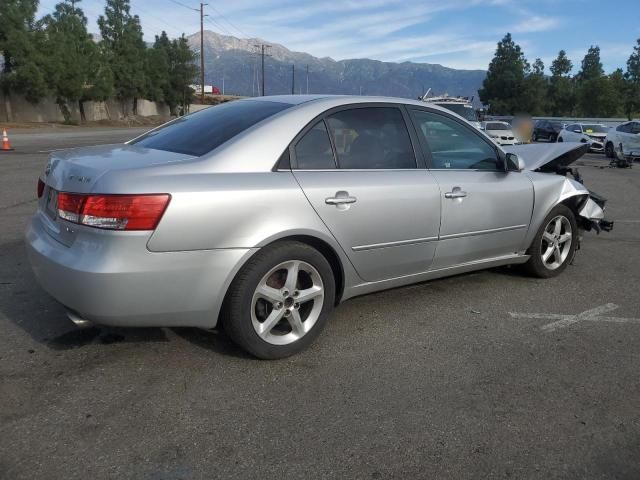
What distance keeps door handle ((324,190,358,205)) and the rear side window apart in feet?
0.68

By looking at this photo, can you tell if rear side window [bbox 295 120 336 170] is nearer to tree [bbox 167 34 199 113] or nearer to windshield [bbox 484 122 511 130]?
windshield [bbox 484 122 511 130]

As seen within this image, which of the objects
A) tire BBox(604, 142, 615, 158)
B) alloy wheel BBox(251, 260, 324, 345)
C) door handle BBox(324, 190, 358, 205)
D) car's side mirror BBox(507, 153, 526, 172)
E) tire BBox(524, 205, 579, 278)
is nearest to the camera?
alloy wheel BBox(251, 260, 324, 345)

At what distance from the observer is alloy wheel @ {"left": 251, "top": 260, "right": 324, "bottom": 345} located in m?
3.49

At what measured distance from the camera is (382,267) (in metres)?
4.03

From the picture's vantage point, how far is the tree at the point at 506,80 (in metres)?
75.6

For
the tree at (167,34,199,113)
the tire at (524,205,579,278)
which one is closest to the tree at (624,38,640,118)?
the tree at (167,34,199,113)

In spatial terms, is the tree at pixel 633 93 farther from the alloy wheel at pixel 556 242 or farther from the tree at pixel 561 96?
the alloy wheel at pixel 556 242

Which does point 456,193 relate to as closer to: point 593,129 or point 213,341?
point 213,341

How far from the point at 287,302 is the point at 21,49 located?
1698 inches

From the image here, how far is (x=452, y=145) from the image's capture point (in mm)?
4625

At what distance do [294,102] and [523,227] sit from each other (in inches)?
88.9

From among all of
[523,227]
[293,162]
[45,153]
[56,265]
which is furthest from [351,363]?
[45,153]

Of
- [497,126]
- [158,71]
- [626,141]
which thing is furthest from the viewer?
[158,71]

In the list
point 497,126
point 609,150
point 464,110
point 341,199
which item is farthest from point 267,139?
point 497,126
